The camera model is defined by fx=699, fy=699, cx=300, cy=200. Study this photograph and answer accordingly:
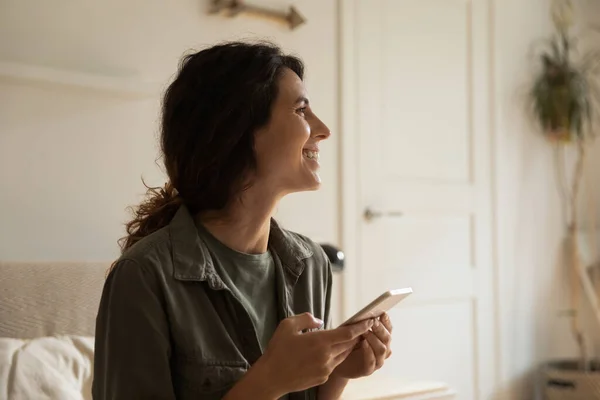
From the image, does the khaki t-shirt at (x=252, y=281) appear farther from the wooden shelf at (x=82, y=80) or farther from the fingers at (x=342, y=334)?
the wooden shelf at (x=82, y=80)

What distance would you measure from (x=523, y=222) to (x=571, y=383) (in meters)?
0.77

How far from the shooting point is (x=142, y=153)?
213 cm

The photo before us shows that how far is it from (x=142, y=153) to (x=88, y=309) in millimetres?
629

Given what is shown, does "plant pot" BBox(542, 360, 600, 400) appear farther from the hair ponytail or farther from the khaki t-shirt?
the hair ponytail

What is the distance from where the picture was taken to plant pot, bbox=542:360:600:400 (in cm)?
298

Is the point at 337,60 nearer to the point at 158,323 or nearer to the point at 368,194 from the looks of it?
the point at 368,194

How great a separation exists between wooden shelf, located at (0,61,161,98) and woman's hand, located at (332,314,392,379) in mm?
1182

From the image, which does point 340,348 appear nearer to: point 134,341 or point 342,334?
point 342,334

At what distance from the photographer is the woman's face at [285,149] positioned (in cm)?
120

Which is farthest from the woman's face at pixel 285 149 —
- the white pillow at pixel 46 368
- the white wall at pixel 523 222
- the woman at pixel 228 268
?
the white wall at pixel 523 222

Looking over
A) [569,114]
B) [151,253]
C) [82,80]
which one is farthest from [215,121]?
[569,114]

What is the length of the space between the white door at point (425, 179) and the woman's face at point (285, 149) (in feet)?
4.66

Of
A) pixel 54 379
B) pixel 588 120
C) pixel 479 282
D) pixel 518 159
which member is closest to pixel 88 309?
pixel 54 379

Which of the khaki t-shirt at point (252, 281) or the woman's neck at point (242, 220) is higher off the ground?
the woman's neck at point (242, 220)
